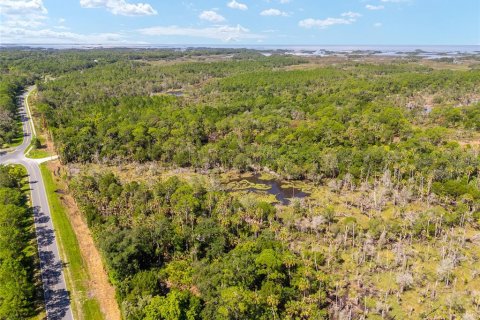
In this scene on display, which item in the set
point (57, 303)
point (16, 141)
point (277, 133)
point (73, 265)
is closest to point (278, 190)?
point (277, 133)

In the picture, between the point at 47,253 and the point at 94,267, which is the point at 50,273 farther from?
the point at 47,253

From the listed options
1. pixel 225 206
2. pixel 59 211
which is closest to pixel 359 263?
pixel 225 206

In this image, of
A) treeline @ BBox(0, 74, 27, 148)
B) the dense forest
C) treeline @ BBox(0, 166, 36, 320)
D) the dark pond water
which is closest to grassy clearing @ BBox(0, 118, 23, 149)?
treeline @ BBox(0, 74, 27, 148)

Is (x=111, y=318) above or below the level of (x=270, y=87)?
below

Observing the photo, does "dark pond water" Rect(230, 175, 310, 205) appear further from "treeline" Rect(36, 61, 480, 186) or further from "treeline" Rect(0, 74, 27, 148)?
"treeline" Rect(0, 74, 27, 148)

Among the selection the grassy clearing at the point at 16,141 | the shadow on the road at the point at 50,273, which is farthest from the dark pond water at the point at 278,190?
the grassy clearing at the point at 16,141

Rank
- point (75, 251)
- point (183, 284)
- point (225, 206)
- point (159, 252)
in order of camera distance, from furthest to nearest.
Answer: point (225, 206)
point (75, 251)
point (159, 252)
point (183, 284)

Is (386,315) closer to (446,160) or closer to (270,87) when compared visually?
(446,160)
